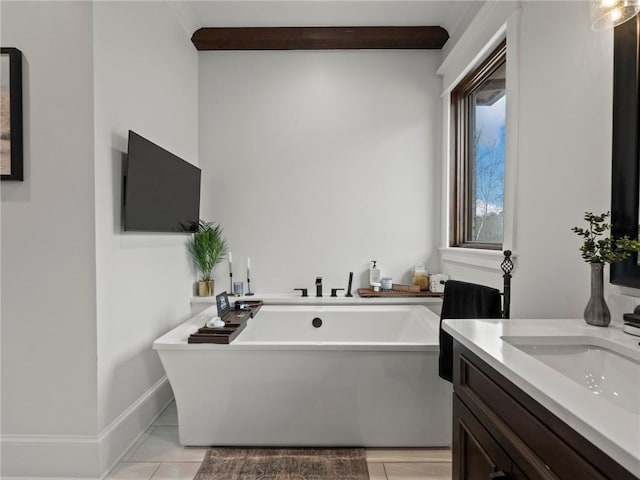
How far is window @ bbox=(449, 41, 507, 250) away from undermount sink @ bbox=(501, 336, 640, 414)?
1.29 meters

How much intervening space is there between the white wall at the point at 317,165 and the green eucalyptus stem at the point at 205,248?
0.13 m

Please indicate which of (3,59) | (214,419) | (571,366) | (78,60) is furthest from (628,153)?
(3,59)

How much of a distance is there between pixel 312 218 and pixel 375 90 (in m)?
1.26

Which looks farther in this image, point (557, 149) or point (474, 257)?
point (474, 257)

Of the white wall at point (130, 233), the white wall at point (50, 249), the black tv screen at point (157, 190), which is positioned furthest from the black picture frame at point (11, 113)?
the black tv screen at point (157, 190)

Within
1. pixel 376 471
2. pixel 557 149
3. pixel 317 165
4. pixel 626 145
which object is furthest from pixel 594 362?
pixel 317 165

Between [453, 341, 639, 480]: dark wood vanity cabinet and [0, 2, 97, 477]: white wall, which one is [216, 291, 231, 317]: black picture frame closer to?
[0, 2, 97, 477]: white wall

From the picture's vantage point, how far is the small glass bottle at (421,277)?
310cm

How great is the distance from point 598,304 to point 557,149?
0.76m

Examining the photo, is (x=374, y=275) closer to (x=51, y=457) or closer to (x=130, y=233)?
(x=130, y=233)

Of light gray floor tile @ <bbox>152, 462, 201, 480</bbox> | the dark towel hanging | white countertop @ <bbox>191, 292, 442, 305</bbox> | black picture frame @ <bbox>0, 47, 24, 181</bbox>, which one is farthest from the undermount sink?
black picture frame @ <bbox>0, 47, 24, 181</bbox>

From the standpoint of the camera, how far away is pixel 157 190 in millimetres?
2289

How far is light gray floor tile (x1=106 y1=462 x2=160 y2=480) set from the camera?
5.97 feet

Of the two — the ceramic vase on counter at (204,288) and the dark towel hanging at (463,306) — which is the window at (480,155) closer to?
the dark towel hanging at (463,306)
